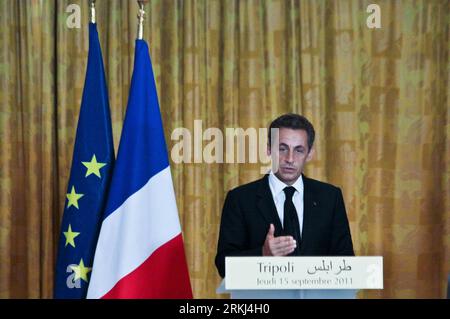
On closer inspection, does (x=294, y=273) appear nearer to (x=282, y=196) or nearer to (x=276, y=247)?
(x=276, y=247)

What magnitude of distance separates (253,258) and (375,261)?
0.46 metres

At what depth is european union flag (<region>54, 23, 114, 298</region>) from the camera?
251 centimetres

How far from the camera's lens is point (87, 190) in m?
2.52

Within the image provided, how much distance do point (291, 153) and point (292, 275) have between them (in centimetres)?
70

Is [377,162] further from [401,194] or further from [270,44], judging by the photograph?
[270,44]

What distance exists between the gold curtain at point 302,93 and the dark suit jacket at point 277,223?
1.10ft

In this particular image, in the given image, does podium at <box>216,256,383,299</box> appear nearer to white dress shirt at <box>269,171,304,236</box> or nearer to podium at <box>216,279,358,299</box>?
podium at <box>216,279,358,299</box>

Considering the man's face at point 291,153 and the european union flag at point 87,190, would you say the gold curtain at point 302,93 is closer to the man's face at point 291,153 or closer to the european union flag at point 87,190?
the man's face at point 291,153

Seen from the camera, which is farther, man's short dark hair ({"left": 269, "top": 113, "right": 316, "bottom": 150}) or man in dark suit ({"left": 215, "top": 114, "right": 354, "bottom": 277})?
man's short dark hair ({"left": 269, "top": 113, "right": 316, "bottom": 150})

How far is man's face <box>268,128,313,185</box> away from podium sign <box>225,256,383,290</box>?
1.97ft

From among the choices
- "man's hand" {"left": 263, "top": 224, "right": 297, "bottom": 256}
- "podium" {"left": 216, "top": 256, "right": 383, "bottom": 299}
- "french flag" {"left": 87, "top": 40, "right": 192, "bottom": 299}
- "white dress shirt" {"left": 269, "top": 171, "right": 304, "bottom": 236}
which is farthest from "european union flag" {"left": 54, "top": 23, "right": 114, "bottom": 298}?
"white dress shirt" {"left": 269, "top": 171, "right": 304, "bottom": 236}

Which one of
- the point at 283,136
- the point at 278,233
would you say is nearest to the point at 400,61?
the point at 283,136

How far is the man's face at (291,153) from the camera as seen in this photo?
3.02 m

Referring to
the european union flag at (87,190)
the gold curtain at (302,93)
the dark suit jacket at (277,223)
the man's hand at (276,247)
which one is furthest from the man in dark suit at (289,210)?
the european union flag at (87,190)
